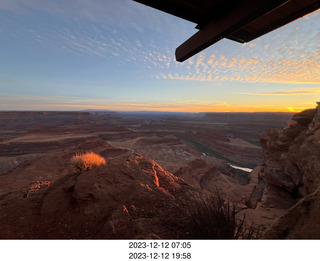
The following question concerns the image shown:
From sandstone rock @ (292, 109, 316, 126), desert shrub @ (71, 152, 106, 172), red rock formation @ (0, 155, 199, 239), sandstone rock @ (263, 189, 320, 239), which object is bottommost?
red rock formation @ (0, 155, 199, 239)

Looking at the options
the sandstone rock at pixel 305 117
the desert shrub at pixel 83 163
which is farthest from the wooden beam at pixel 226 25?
the sandstone rock at pixel 305 117

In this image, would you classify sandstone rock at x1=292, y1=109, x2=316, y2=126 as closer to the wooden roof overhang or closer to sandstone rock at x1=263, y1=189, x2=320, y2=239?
sandstone rock at x1=263, y1=189, x2=320, y2=239

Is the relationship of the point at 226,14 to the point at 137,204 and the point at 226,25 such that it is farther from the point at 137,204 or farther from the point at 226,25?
the point at 137,204

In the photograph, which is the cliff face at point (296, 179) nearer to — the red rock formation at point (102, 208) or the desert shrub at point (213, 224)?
the desert shrub at point (213, 224)

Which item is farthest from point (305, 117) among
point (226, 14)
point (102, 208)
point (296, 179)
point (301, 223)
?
point (102, 208)

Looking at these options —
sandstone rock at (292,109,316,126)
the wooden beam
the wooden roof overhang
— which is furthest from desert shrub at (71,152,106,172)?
sandstone rock at (292,109,316,126)

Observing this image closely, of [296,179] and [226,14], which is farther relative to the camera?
[296,179]
